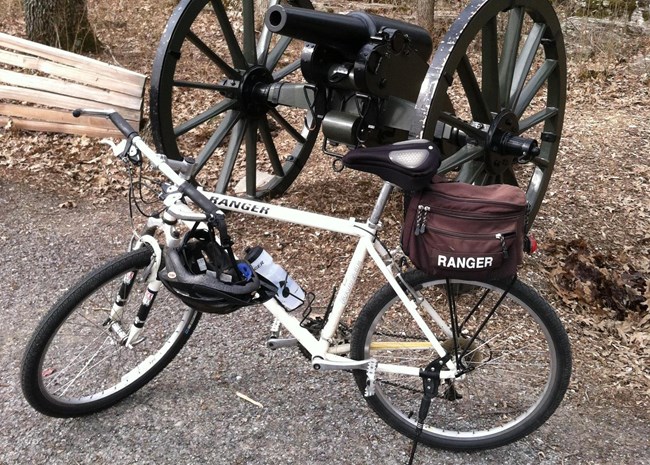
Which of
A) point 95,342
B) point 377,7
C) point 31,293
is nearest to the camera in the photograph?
point 95,342

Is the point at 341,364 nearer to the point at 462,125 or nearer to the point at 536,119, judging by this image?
the point at 462,125

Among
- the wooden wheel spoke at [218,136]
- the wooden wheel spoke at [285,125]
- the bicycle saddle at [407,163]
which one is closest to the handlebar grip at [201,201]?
the bicycle saddle at [407,163]

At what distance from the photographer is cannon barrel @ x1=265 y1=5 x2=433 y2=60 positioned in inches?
115

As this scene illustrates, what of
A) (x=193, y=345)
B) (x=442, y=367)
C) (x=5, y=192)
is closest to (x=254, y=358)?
(x=193, y=345)

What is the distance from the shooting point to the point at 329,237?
426 centimetres

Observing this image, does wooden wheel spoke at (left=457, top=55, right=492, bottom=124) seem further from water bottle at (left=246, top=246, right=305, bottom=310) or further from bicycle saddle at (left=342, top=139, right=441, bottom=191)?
water bottle at (left=246, top=246, right=305, bottom=310)

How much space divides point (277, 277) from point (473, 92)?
1.53 m

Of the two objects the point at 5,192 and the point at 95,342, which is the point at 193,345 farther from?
the point at 5,192

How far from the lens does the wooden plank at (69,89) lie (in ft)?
17.0

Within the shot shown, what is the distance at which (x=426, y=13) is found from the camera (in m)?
7.64

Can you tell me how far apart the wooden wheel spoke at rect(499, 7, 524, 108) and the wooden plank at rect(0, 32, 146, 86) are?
2974 mm

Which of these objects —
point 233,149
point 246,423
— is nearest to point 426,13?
point 233,149

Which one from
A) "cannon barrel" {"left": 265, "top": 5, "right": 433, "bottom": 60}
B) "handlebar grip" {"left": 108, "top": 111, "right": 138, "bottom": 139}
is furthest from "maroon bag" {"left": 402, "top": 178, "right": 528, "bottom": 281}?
"cannon barrel" {"left": 265, "top": 5, "right": 433, "bottom": 60}

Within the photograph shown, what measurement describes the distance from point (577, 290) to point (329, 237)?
5.19 ft
